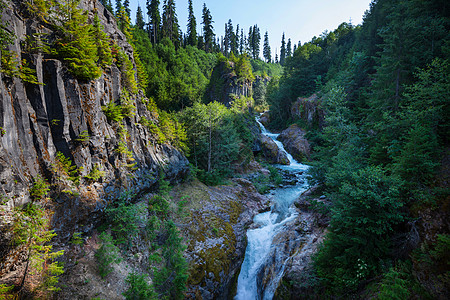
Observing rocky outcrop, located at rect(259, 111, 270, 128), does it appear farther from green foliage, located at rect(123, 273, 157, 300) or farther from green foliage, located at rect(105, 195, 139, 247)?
green foliage, located at rect(123, 273, 157, 300)

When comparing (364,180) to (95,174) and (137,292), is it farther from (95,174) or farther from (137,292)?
(95,174)

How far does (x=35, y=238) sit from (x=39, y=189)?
1.57m

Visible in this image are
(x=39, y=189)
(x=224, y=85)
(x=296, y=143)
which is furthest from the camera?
(x=224, y=85)

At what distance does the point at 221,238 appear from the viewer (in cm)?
1195

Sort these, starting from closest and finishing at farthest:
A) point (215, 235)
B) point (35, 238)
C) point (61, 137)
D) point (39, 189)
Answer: point (35, 238)
point (39, 189)
point (61, 137)
point (215, 235)

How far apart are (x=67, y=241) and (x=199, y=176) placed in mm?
12739

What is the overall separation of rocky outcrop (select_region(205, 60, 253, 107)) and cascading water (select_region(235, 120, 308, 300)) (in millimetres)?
23526

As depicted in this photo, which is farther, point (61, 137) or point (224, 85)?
point (224, 85)

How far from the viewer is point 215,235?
1198 centimetres

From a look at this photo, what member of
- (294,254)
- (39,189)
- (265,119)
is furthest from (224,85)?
(39,189)

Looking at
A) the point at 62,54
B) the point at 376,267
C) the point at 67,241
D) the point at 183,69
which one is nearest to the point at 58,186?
the point at 67,241

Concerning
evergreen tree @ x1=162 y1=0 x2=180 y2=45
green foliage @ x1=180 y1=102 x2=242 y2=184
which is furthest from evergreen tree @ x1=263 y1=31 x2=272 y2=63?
green foliage @ x1=180 y1=102 x2=242 y2=184

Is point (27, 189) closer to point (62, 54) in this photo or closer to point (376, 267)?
point (62, 54)

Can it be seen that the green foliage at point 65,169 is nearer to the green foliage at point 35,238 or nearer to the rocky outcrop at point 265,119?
the green foliage at point 35,238
